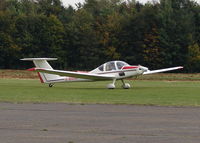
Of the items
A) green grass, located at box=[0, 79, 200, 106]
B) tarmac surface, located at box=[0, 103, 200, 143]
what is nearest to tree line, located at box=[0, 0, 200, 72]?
green grass, located at box=[0, 79, 200, 106]

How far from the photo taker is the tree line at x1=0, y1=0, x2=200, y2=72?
258 feet

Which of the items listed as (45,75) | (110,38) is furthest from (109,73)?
(110,38)

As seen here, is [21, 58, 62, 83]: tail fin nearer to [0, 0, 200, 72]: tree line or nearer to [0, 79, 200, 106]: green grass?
[0, 79, 200, 106]: green grass

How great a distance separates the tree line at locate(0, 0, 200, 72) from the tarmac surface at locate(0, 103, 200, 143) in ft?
190

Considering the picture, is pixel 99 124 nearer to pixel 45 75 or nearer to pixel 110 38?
pixel 45 75

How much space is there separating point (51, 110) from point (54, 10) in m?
80.3

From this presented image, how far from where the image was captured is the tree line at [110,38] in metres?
78.8

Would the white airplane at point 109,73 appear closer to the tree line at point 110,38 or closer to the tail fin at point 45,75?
the tail fin at point 45,75

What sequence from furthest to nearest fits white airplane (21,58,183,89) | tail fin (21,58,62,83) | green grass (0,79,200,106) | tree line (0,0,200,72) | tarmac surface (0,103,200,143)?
tree line (0,0,200,72)
tail fin (21,58,62,83)
white airplane (21,58,183,89)
green grass (0,79,200,106)
tarmac surface (0,103,200,143)

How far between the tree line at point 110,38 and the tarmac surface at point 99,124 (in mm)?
57906

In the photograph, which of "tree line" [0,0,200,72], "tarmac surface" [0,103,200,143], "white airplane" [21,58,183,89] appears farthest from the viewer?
"tree line" [0,0,200,72]

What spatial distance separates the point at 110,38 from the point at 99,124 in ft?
228

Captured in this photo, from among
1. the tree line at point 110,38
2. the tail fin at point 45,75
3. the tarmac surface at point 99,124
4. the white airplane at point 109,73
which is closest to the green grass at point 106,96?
the white airplane at point 109,73

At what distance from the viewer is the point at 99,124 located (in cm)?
1492
